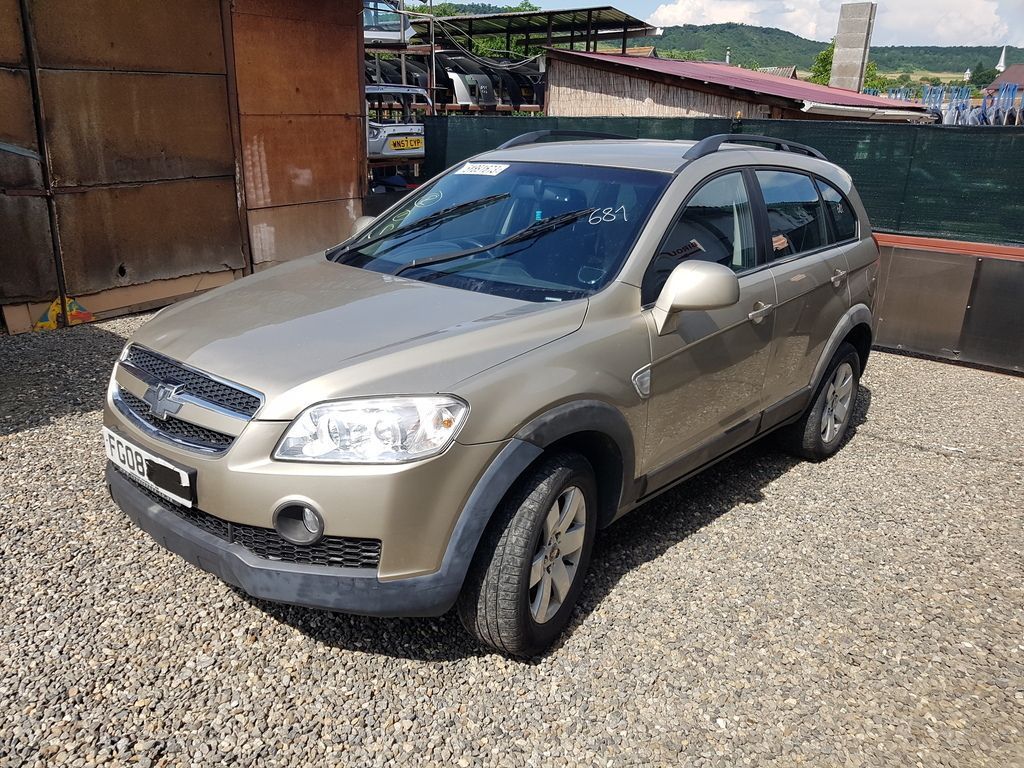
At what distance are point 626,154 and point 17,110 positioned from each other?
5206 millimetres

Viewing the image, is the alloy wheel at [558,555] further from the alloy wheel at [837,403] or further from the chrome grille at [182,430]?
the alloy wheel at [837,403]

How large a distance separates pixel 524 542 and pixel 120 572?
1810 mm

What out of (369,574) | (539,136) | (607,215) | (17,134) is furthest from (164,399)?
(17,134)

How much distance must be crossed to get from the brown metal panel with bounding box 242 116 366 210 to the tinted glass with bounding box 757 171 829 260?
18.7 feet

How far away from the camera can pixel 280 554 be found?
101 inches

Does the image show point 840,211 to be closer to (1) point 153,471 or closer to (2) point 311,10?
(1) point 153,471

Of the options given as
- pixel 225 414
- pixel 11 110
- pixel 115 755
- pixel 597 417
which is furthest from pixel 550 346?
pixel 11 110

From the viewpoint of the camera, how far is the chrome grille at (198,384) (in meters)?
2.58

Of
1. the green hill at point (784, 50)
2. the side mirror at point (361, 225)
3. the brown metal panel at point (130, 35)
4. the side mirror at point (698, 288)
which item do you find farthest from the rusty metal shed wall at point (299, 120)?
the green hill at point (784, 50)

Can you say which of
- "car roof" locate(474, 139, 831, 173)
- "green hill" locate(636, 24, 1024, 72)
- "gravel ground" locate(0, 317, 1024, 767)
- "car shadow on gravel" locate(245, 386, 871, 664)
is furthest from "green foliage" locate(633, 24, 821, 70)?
"gravel ground" locate(0, 317, 1024, 767)

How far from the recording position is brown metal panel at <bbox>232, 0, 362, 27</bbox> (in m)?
7.96

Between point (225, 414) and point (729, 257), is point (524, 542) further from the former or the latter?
point (729, 257)

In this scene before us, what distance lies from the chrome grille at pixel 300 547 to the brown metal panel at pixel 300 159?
20.9 feet

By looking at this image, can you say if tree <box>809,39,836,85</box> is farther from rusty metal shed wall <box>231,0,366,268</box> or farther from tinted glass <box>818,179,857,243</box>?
tinted glass <box>818,179,857,243</box>
